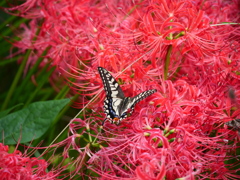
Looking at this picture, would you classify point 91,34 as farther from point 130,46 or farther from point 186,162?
point 186,162

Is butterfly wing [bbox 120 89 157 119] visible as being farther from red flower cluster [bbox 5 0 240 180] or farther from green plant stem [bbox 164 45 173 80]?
green plant stem [bbox 164 45 173 80]

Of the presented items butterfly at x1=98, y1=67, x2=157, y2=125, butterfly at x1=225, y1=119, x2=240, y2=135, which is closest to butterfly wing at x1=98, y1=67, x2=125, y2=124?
butterfly at x1=98, y1=67, x2=157, y2=125

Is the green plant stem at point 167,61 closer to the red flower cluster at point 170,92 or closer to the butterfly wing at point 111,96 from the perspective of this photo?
the red flower cluster at point 170,92

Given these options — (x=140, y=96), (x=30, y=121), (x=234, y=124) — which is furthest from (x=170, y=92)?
(x=30, y=121)

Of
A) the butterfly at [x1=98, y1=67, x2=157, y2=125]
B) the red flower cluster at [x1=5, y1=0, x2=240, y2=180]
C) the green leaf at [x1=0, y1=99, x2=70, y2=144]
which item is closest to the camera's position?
the red flower cluster at [x1=5, y1=0, x2=240, y2=180]

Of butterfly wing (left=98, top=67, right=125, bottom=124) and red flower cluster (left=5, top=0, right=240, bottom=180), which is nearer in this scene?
red flower cluster (left=5, top=0, right=240, bottom=180)

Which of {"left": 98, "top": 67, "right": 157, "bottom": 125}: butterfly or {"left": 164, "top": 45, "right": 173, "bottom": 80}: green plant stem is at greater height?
{"left": 164, "top": 45, "right": 173, "bottom": 80}: green plant stem
